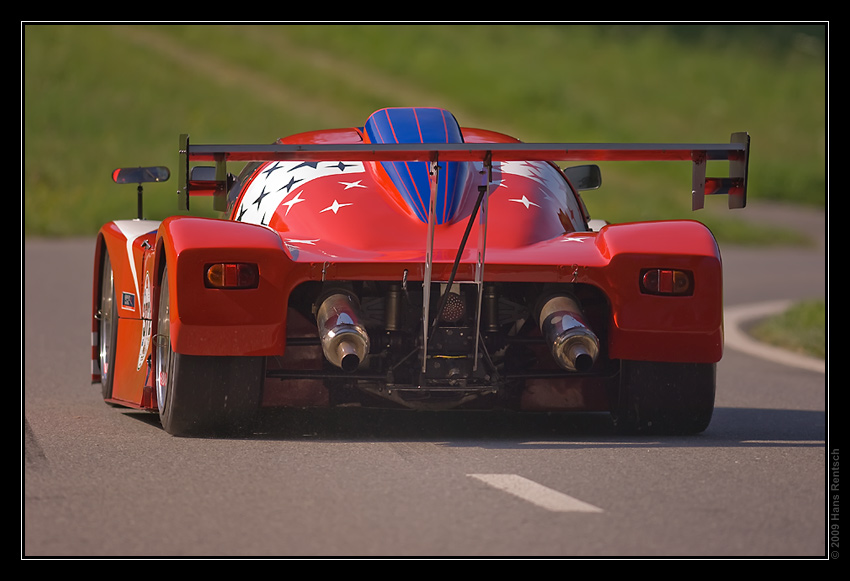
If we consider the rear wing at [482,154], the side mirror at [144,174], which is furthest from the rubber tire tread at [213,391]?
the side mirror at [144,174]

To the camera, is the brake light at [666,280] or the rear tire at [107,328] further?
the rear tire at [107,328]

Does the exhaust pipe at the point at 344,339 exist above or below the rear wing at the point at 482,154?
below

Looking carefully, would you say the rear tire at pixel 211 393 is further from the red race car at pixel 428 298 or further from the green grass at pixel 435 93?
the green grass at pixel 435 93

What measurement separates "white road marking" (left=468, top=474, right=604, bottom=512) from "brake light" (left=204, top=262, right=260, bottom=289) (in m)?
1.44

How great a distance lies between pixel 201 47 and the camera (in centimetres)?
5581

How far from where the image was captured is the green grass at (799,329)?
13.2m

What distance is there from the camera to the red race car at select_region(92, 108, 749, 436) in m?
6.78

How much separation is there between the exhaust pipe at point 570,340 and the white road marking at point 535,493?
3.16 feet

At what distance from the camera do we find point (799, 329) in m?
14.1

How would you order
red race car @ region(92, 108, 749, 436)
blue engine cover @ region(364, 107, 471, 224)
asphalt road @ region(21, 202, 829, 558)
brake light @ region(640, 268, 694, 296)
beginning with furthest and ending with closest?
1. blue engine cover @ region(364, 107, 471, 224)
2. brake light @ region(640, 268, 694, 296)
3. red race car @ region(92, 108, 749, 436)
4. asphalt road @ region(21, 202, 829, 558)

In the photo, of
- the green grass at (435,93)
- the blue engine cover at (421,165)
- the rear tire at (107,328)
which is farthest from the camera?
the green grass at (435,93)

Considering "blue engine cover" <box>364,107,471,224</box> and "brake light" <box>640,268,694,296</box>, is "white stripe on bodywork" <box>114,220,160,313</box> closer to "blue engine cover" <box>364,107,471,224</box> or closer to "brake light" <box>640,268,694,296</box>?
"blue engine cover" <box>364,107,471,224</box>

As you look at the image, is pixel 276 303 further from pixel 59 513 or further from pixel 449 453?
pixel 59 513

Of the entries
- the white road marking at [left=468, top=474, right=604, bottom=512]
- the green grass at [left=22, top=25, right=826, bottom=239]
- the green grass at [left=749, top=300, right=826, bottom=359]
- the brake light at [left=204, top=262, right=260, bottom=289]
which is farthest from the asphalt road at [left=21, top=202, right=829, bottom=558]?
the green grass at [left=22, top=25, right=826, bottom=239]
